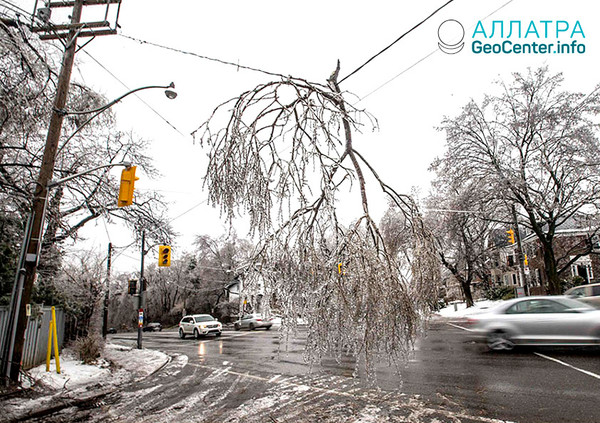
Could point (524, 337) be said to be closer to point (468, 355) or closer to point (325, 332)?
point (468, 355)

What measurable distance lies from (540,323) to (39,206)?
14.2 metres

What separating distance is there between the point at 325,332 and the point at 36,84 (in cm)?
951

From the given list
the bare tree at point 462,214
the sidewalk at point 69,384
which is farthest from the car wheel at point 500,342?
the sidewalk at point 69,384

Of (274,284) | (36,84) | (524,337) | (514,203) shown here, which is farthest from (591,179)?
(36,84)

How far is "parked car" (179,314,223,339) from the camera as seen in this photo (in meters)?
25.3

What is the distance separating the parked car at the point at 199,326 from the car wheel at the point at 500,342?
1950cm

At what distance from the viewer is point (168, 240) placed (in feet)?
56.7

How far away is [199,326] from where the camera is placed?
25312mm

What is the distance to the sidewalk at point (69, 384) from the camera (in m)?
7.52

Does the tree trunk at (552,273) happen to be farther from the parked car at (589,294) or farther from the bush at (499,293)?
the bush at (499,293)

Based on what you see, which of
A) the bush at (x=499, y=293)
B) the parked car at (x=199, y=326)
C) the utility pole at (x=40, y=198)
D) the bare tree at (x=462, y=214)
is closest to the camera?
the utility pole at (x=40, y=198)

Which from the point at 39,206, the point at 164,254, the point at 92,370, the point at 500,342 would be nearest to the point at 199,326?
the point at 164,254

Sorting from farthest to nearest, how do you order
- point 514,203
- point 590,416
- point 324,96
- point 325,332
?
point 514,203 < point 590,416 < point 324,96 < point 325,332

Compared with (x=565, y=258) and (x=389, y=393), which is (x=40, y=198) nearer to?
(x=389, y=393)
